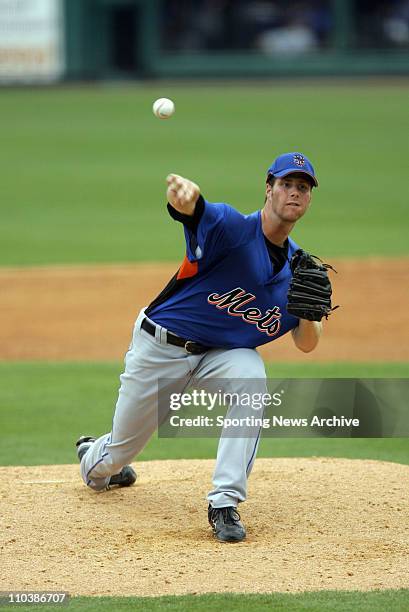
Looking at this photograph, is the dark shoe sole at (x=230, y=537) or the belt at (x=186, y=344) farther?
the belt at (x=186, y=344)

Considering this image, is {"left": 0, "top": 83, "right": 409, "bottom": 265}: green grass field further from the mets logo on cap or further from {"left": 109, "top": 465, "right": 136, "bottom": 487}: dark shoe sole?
the mets logo on cap

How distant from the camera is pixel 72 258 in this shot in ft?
44.1

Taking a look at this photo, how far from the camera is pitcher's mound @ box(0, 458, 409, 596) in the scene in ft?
13.8

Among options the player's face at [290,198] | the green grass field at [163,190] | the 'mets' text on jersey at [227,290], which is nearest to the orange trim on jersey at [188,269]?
the 'mets' text on jersey at [227,290]

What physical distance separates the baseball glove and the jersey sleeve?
27 cm

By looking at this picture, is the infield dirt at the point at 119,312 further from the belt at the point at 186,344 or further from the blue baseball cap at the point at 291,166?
the blue baseball cap at the point at 291,166

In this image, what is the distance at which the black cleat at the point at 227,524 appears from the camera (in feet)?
15.3

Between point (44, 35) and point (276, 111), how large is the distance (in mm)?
8434

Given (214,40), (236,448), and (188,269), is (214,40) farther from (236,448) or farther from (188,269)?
(236,448)

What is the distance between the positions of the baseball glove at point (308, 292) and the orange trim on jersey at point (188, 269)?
420 millimetres

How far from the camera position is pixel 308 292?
4664mm

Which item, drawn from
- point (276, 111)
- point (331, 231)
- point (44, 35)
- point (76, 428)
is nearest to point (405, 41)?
point (276, 111)

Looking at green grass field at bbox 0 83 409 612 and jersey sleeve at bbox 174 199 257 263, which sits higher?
jersey sleeve at bbox 174 199 257 263

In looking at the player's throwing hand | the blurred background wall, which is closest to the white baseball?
the player's throwing hand
